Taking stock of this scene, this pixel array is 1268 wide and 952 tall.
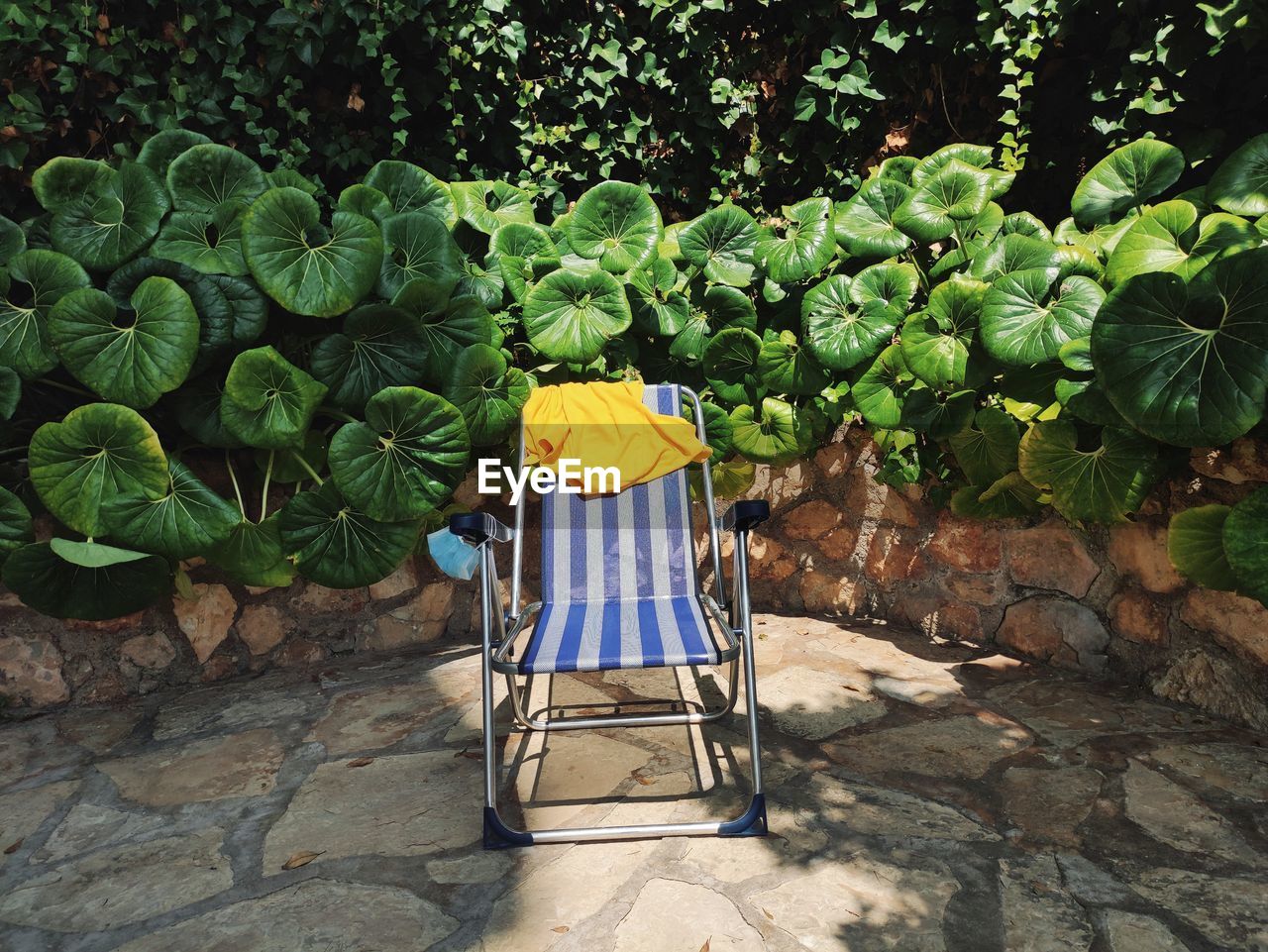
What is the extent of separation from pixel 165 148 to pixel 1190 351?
9.03 ft

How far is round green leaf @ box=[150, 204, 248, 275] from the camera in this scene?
2389mm

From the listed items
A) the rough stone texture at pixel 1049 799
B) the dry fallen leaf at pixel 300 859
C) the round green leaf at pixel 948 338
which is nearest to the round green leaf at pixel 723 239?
the round green leaf at pixel 948 338

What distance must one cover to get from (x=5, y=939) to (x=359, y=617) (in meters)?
1.50

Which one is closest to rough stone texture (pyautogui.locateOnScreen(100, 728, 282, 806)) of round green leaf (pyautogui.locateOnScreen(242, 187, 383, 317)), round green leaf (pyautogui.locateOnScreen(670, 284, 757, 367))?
round green leaf (pyautogui.locateOnScreen(242, 187, 383, 317))

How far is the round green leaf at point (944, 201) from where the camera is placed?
2.62 meters

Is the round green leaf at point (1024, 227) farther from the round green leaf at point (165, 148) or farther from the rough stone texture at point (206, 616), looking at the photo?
the rough stone texture at point (206, 616)

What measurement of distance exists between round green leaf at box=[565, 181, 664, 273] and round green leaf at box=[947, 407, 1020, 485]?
3.85 ft

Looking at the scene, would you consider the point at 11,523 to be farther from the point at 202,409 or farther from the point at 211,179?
the point at 211,179

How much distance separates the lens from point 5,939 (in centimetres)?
156

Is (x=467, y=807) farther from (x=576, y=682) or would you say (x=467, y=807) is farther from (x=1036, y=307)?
(x=1036, y=307)

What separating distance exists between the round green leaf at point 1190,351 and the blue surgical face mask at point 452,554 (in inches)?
62.9

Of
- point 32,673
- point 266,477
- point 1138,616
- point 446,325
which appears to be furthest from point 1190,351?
point 32,673

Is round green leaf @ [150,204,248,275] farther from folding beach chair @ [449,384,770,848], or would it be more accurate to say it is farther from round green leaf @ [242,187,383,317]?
folding beach chair @ [449,384,770,848]

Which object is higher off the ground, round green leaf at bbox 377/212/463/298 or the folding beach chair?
round green leaf at bbox 377/212/463/298
